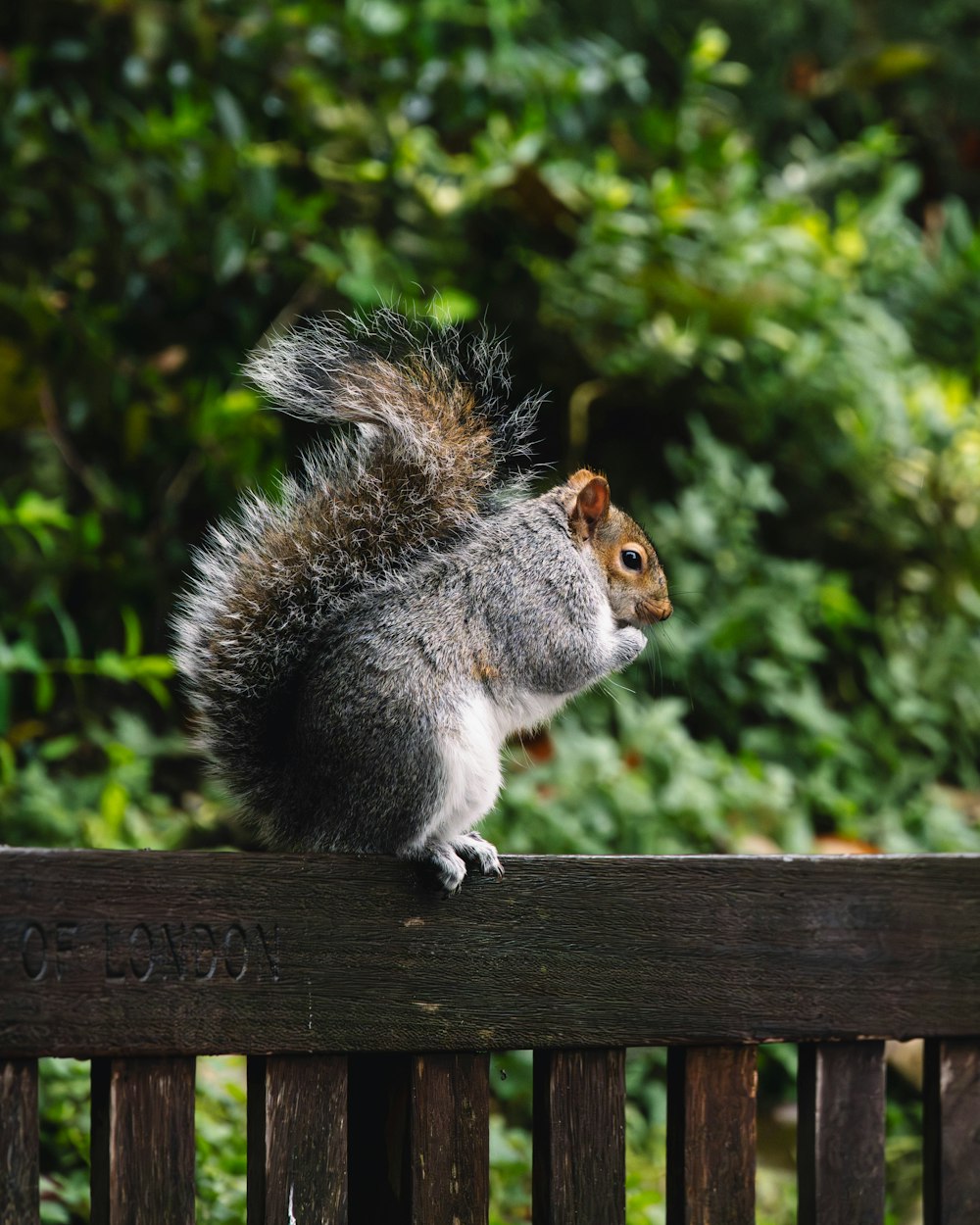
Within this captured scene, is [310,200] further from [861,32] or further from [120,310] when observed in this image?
[861,32]

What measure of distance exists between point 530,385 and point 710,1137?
230 cm

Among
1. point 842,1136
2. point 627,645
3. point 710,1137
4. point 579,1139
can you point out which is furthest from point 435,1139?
point 627,645

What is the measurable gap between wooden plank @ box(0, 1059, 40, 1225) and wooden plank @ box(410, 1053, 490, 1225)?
0.86ft

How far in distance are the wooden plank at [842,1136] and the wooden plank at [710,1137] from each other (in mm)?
57

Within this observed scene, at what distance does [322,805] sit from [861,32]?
3706 mm

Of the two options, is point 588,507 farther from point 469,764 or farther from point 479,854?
point 479,854

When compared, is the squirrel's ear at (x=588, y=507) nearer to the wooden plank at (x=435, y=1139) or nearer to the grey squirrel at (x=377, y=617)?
the grey squirrel at (x=377, y=617)

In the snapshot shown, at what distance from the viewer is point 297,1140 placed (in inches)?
37.0

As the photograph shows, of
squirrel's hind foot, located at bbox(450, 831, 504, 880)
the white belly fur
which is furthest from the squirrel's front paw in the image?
squirrel's hind foot, located at bbox(450, 831, 504, 880)

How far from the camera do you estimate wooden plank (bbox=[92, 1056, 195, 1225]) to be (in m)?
0.88

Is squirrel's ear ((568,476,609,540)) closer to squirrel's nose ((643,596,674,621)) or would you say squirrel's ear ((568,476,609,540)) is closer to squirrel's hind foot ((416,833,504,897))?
squirrel's nose ((643,596,674,621))

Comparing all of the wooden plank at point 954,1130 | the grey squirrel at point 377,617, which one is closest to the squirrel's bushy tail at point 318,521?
the grey squirrel at point 377,617

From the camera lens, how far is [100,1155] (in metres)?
0.89

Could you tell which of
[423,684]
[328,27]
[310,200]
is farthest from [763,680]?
[423,684]
